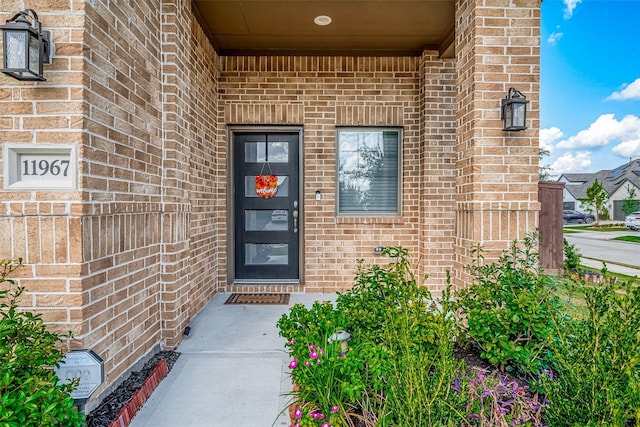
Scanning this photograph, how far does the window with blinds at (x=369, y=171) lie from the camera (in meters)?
4.56

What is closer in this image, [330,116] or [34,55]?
[34,55]

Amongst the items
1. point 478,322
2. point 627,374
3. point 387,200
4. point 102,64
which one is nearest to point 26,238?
point 102,64

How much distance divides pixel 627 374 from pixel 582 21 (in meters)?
15.5

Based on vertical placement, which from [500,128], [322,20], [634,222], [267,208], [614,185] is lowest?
[634,222]

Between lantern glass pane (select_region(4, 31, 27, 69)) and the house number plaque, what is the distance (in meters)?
0.38

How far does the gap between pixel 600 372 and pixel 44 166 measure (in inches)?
106

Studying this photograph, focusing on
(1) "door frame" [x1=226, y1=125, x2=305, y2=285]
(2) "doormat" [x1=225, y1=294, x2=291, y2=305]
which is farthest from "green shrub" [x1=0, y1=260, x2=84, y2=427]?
(1) "door frame" [x1=226, y1=125, x2=305, y2=285]

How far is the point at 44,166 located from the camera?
178 centimetres

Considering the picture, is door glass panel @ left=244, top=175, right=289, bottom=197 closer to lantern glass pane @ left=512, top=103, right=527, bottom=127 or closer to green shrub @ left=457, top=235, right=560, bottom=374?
lantern glass pane @ left=512, top=103, right=527, bottom=127

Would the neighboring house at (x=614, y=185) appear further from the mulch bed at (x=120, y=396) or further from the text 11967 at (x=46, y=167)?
the text 11967 at (x=46, y=167)

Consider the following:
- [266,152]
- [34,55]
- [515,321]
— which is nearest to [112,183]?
[34,55]

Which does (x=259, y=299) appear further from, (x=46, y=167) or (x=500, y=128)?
(x=500, y=128)

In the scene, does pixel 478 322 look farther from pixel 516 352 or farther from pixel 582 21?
pixel 582 21

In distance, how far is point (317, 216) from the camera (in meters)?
4.46
